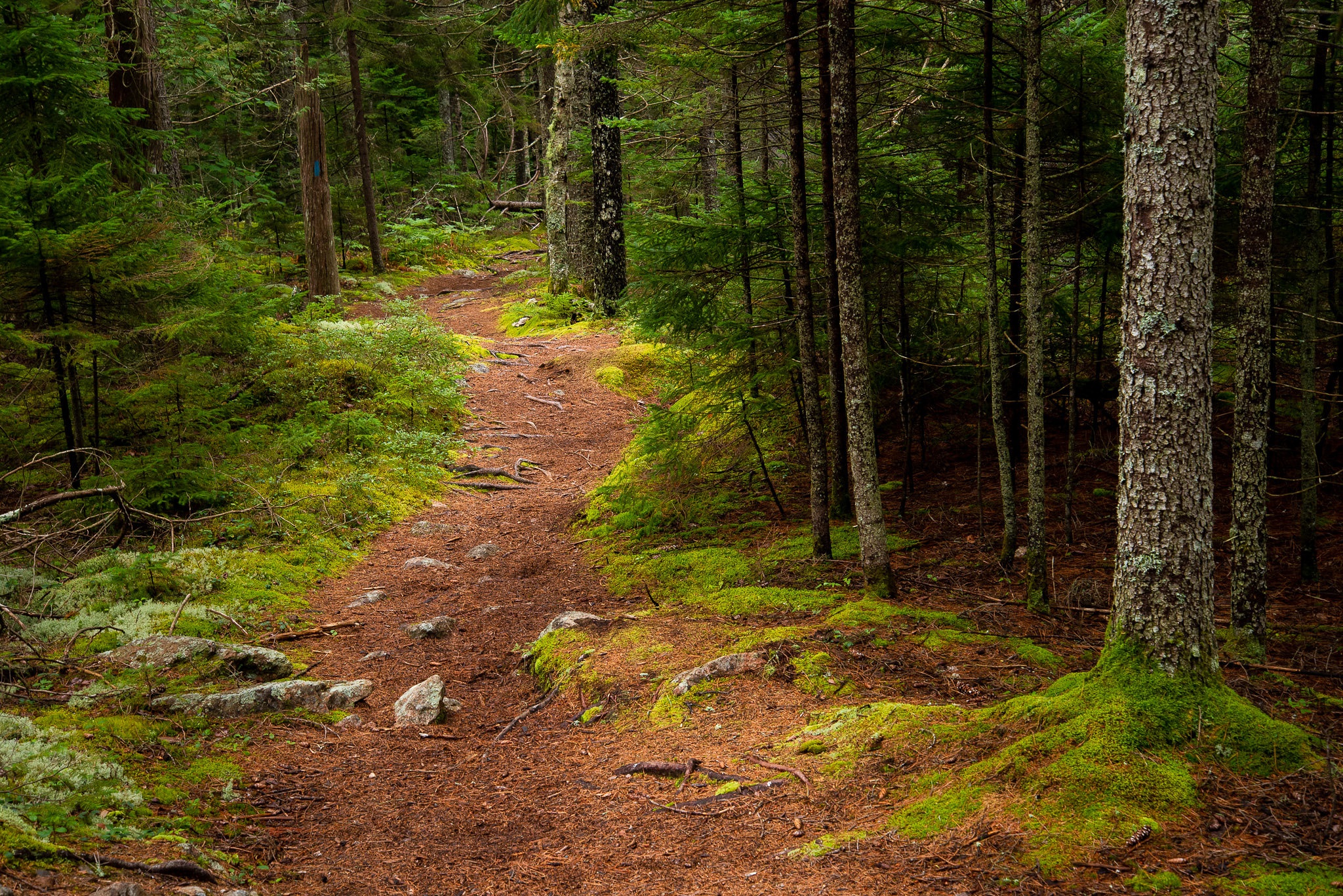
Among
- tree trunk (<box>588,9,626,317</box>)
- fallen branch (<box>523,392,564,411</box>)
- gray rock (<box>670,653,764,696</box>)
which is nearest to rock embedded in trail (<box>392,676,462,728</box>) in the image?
gray rock (<box>670,653,764,696</box>)

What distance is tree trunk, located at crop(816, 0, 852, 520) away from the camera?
743 centimetres

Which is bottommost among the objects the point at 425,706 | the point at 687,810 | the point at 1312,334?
the point at 425,706

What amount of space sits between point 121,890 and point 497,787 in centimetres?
236

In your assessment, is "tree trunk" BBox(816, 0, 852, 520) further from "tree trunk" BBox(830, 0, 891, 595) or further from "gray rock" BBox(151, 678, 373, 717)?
"gray rock" BBox(151, 678, 373, 717)

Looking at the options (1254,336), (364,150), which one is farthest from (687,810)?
(364,150)

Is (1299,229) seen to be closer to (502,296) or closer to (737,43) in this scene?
(737,43)

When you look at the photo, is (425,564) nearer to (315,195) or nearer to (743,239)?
(743,239)

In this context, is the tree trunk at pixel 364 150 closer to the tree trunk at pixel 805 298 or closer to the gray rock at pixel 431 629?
the tree trunk at pixel 805 298

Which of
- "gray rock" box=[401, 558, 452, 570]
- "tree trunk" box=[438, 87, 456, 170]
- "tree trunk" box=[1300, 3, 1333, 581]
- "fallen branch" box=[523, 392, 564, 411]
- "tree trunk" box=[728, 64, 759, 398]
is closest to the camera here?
"tree trunk" box=[1300, 3, 1333, 581]

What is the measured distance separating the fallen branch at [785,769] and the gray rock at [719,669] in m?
1.07

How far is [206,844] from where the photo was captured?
13.1 feet

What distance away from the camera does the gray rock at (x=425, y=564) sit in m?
9.59

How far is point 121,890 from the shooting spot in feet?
10.2

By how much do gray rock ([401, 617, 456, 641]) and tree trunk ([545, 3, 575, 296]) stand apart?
14.5 meters
